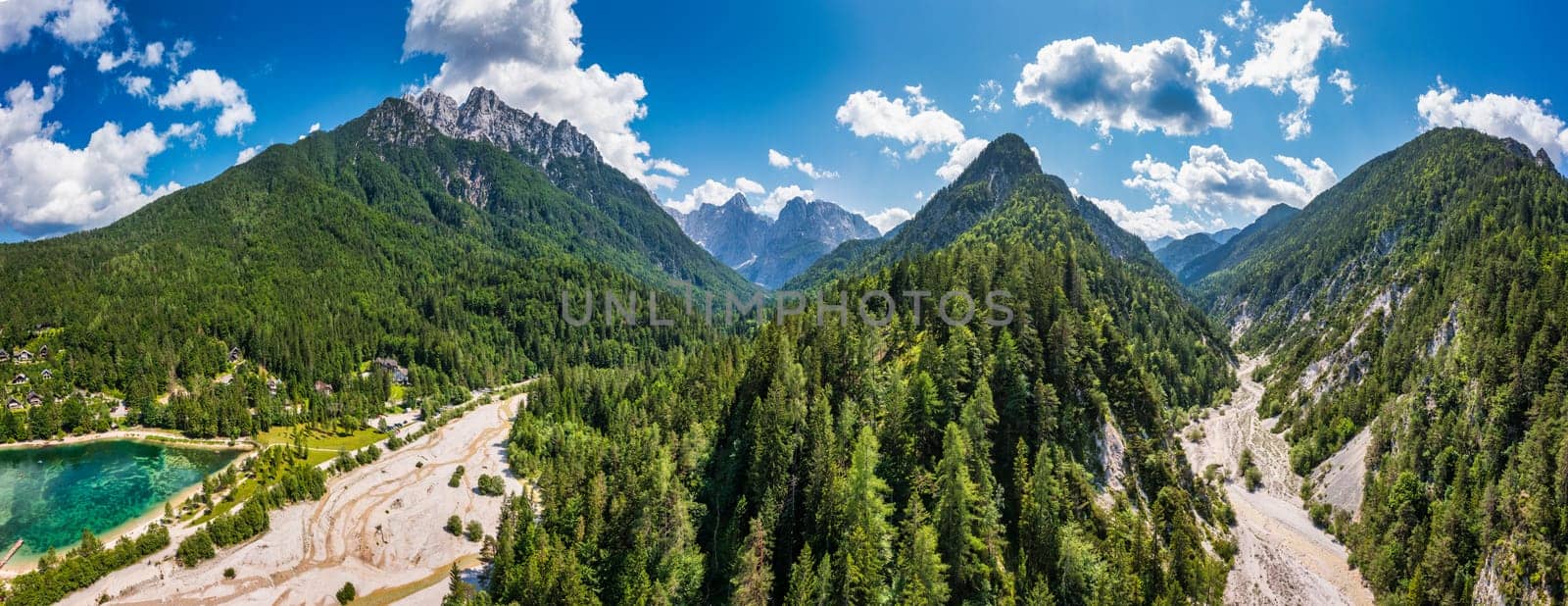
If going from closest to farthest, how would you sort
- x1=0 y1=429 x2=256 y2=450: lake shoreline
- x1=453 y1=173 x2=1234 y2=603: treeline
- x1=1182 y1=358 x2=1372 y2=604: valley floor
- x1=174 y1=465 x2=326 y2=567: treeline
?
x1=453 y1=173 x2=1234 y2=603: treeline < x1=1182 y1=358 x2=1372 y2=604: valley floor < x1=174 y1=465 x2=326 y2=567: treeline < x1=0 y1=429 x2=256 y2=450: lake shoreline

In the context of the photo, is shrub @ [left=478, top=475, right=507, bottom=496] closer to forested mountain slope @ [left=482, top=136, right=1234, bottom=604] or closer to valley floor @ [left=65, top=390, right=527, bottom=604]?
valley floor @ [left=65, top=390, right=527, bottom=604]

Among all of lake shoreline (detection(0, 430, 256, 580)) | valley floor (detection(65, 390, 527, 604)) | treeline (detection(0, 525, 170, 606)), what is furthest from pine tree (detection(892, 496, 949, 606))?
lake shoreline (detection(0, 430, 256, 580))

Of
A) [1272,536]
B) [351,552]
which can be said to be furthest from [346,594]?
[1272,536]

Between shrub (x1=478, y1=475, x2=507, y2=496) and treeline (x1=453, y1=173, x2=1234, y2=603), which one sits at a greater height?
treeline (x1=453, y1=173, x2=1234, y2=603)

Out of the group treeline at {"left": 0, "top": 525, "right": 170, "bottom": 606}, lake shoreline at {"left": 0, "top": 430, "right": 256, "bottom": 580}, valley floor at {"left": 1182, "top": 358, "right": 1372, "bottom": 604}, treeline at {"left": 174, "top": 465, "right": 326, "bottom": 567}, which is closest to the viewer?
treeline at {"left": 0, "top": 525, "right": 170, "bottom": 606}

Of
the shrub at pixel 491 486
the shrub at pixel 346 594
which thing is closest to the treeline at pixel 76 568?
the shrub at pixel 346 594

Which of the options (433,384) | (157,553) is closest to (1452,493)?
(157,553)
